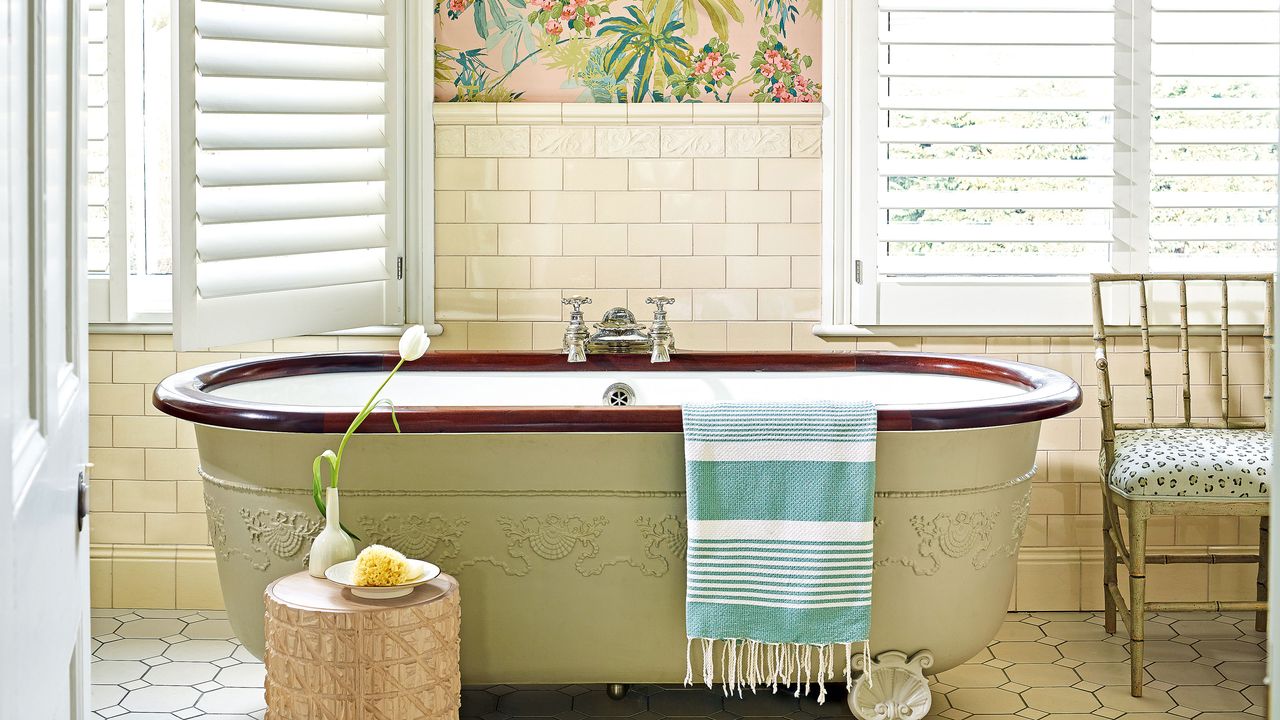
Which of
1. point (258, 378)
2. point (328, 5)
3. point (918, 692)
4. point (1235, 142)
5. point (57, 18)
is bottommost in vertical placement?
point (918, 692)

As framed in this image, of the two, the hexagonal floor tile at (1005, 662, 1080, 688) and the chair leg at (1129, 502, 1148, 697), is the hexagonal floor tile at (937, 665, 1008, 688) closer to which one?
the hexagonal floor tile at (1005, 662, 1080, 688)

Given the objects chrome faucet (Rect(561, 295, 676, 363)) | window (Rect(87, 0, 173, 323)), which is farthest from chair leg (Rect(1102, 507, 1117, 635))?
window (Rect(87, 0, 173, 323))

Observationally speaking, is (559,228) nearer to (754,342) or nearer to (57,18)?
(754,342)

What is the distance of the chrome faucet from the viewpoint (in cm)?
A: 303

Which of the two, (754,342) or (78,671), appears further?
(754,342)

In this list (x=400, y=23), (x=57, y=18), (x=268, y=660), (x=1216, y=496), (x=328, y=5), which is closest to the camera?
(x=57, y=18)

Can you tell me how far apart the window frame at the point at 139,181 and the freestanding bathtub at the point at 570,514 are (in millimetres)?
984

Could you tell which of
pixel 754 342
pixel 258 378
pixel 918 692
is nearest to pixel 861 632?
pixel 918 692

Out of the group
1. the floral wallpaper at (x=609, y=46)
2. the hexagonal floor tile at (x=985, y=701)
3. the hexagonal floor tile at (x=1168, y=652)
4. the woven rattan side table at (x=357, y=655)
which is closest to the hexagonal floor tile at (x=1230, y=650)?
the hexagonal floor tile at (x=1168, y=652)

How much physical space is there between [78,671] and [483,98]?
2558 millimetres

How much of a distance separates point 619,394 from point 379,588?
114cm

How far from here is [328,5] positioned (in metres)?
2.94

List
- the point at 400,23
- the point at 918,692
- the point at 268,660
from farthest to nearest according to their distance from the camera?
1. the point at 400,23
2. the point at 918,692
3. the point at 268,660

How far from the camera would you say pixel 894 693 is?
238cm
